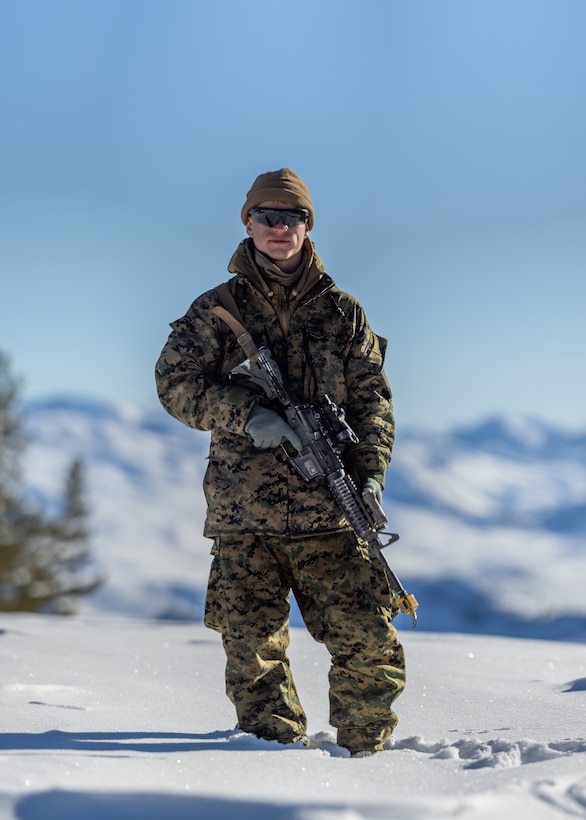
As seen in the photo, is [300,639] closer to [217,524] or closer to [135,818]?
[217,524]

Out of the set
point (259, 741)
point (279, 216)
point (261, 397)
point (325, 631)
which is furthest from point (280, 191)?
point (259, 741)

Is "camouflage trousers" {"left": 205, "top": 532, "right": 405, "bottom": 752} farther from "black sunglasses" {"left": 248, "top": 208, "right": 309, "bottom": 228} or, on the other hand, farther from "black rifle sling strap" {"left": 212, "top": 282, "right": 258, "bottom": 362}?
"black sunglasses" {"left": 248, "top": 208, "right": 309, "bottom": 228}

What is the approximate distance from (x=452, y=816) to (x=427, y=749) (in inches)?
54.4

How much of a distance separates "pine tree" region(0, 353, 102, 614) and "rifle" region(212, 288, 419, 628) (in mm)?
29471

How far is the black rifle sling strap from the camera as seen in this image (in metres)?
3.93

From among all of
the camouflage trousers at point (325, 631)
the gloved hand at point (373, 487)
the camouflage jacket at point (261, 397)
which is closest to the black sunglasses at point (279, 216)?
the camouflage jacket at point (261, 397)

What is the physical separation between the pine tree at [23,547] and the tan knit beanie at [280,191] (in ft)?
96.4

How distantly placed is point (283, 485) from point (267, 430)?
245 millimetres

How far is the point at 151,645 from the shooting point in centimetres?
732

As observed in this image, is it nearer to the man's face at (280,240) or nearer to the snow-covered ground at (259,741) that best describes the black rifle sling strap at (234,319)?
the man's face at (280,240)

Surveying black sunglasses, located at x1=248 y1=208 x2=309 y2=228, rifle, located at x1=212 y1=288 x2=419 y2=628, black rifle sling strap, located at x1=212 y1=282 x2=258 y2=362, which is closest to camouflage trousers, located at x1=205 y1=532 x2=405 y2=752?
rifle, located at x1=212 y1=288 x2=419 y2=628

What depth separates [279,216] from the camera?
4.09 meters

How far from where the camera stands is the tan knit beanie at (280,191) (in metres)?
4.11

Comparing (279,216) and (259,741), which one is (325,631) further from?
(279,216)
